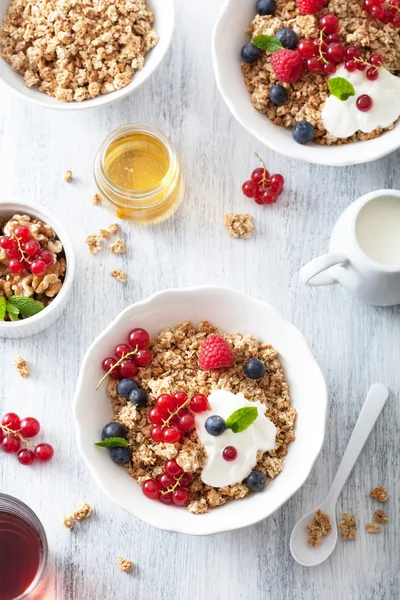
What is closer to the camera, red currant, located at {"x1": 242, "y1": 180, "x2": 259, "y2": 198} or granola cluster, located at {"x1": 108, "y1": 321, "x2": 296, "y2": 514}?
granola cluster, located at {"x1": 108, "y1": 321, "x2": 296, "y2": 514}

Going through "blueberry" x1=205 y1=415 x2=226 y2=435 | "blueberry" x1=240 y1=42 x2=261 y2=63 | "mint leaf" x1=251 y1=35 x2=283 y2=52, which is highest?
"mint leaf" x1=251 y1=35 x2=283 y2=52

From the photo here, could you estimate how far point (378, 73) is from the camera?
1.89 metres

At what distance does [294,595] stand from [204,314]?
66cm

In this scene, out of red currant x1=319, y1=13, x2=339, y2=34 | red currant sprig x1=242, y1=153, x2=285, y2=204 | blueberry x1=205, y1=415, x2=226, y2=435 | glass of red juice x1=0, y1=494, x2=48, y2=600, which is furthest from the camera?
red currant sprig x1=242, y1=153, x2=285, y2=204

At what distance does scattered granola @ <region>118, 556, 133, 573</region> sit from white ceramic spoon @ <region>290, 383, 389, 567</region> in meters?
0.36

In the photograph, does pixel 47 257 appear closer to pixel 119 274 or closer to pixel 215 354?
pixel 119 274

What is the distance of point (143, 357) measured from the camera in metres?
1.80

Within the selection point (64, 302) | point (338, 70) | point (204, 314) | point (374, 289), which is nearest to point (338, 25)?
point (338, 70)

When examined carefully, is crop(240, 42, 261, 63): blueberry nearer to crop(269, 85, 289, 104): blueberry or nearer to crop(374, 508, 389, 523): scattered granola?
crop(269, 85, 289, 104): blueberry

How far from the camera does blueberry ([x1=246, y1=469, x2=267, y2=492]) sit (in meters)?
1.74

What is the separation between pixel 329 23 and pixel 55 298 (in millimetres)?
854

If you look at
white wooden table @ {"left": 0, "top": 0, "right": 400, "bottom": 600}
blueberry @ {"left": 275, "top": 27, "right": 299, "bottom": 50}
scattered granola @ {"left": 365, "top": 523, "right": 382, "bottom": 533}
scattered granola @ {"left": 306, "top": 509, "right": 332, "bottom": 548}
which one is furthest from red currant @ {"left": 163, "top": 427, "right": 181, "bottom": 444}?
blueberry @ {"left": 275, "top": 27, "right": 299, "bottom": 50}

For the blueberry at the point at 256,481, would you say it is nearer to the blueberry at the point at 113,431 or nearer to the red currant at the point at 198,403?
the red currant at the point at 198,403

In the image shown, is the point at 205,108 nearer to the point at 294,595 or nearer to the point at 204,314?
A: the point at 204,314
